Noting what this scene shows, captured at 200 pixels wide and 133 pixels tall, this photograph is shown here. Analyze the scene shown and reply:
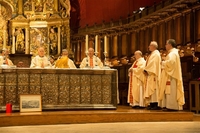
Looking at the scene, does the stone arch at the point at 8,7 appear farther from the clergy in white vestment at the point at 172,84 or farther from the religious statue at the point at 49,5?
the clergy in white vestment at the point at 172,84

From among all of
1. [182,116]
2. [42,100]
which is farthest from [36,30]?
[182,116]

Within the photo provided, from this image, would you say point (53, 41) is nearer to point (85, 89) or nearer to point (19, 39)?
point (19, 39)

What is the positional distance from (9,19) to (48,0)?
5.79 ft

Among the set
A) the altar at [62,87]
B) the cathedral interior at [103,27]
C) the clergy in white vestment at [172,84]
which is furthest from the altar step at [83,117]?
the cathedral interior at [103,27]

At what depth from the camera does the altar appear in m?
9.27

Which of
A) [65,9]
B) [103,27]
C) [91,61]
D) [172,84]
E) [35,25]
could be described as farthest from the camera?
[103,27]

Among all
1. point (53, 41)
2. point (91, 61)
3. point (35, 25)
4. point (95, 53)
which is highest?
point (35, 25)

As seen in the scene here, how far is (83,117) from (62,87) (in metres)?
1.38

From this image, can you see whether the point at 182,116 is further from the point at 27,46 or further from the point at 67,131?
the point at 27,46

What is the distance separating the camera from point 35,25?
1694cm

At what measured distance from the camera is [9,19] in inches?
674

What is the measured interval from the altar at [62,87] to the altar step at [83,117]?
87 centimetres

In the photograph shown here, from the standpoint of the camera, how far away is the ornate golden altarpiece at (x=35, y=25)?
1683 cm

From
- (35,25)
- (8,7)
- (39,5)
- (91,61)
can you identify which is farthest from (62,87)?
(8,7)
